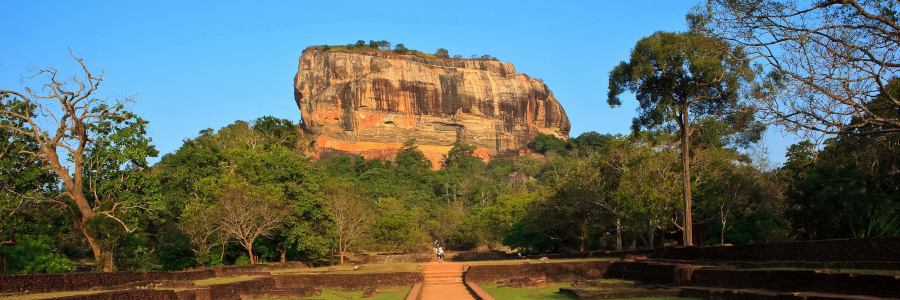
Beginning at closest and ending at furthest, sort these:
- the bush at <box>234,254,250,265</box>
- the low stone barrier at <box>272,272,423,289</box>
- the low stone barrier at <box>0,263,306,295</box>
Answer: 1. the low stone barrier at <box>0,263,306,295</box>
2. the low stone barrier at <box>272,272,423,289</box>
3. the bush at <box>234,254,250,265</box>

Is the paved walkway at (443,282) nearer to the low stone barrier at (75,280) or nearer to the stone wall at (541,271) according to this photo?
the stone wall at (541,271)

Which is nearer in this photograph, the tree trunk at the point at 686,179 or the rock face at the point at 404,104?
the tree trunk at the point at 686,179

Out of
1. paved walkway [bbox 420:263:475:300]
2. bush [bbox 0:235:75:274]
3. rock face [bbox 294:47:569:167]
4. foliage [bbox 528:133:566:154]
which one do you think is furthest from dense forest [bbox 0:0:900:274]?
foliage [bbox 528:133:566:154]

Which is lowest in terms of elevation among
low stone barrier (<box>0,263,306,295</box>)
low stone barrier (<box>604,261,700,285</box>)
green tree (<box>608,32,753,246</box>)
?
low stone barrier (<box>604,261,700,285</box>)

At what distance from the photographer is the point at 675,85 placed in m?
23.3

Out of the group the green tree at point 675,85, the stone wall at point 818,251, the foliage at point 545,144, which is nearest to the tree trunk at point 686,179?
the green tree at point 675,85

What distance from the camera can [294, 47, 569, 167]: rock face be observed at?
12256 centimetres

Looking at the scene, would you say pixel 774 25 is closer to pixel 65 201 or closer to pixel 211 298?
pixel 211 298

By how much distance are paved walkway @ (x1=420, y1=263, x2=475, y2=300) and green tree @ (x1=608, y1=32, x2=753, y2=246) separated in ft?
22.7

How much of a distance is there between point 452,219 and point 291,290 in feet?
154

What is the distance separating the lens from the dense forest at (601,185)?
47.8 ft

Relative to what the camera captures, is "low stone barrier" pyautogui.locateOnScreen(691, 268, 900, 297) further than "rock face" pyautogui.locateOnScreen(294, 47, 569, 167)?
No

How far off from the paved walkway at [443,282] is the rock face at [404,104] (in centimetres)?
9443

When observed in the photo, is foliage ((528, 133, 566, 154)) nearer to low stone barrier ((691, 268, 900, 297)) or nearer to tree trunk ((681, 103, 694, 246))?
tree trunk ((681, 103, 694, 246))
